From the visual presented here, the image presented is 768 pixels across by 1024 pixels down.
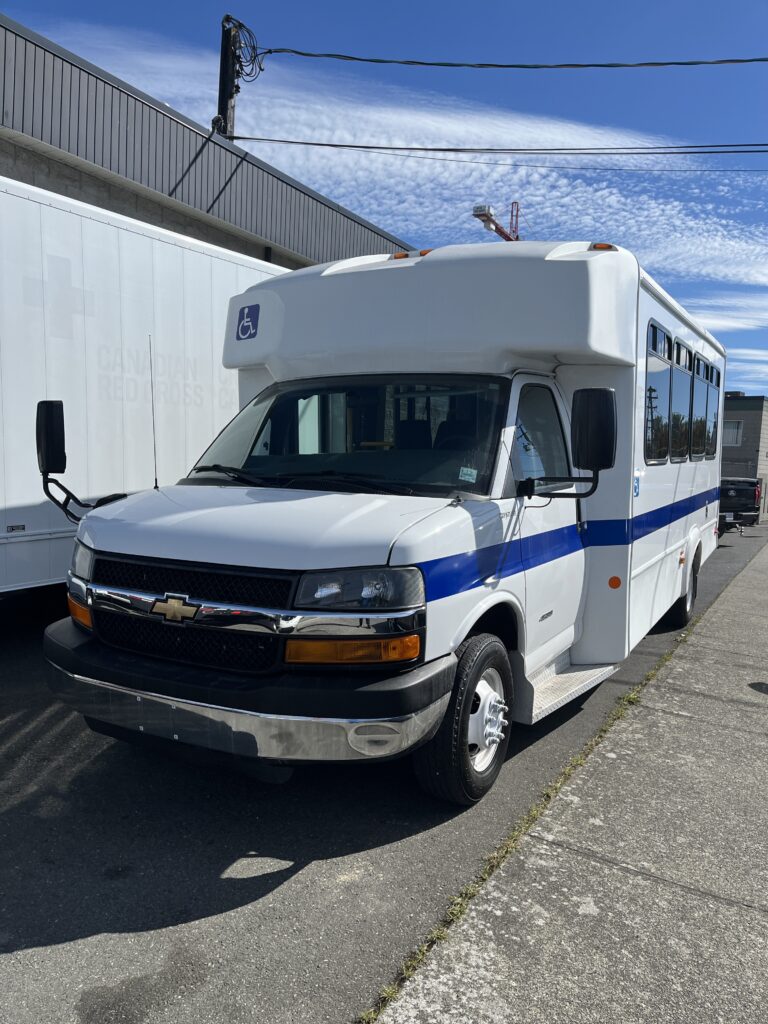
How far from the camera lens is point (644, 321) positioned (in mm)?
5426

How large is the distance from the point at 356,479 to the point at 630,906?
2.21 m

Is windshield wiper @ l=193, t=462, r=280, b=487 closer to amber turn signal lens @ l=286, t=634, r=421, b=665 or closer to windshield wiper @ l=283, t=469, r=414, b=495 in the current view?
windshield wiper @ l=283, t=469, r=414, b=495

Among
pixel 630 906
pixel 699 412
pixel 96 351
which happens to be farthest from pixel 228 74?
pixel 630 906

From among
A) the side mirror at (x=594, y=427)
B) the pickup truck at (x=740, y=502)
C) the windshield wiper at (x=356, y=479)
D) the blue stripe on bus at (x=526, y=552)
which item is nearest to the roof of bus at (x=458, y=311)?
the side mirror at (x=594, y=427)

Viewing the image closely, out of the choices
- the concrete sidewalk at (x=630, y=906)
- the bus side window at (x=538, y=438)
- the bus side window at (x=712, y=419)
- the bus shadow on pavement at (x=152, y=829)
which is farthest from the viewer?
the bus side window at (x=712, y=419)

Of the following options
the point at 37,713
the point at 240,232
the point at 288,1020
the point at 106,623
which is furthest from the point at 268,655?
the point at 240,232

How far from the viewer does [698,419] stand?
318 inches

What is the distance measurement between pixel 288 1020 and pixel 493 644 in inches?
73.9

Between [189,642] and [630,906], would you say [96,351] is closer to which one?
[189,642]

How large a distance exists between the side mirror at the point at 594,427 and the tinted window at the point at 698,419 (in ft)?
12.8

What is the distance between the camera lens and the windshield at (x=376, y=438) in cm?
426

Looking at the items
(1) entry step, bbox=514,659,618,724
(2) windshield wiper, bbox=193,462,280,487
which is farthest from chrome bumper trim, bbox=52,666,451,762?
(2) windshield wiper, bbox=193,462,280,487

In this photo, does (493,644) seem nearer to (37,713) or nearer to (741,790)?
(741,790)

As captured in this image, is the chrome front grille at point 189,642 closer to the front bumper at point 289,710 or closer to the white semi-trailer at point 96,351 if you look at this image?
the front bumper at point 289,710
